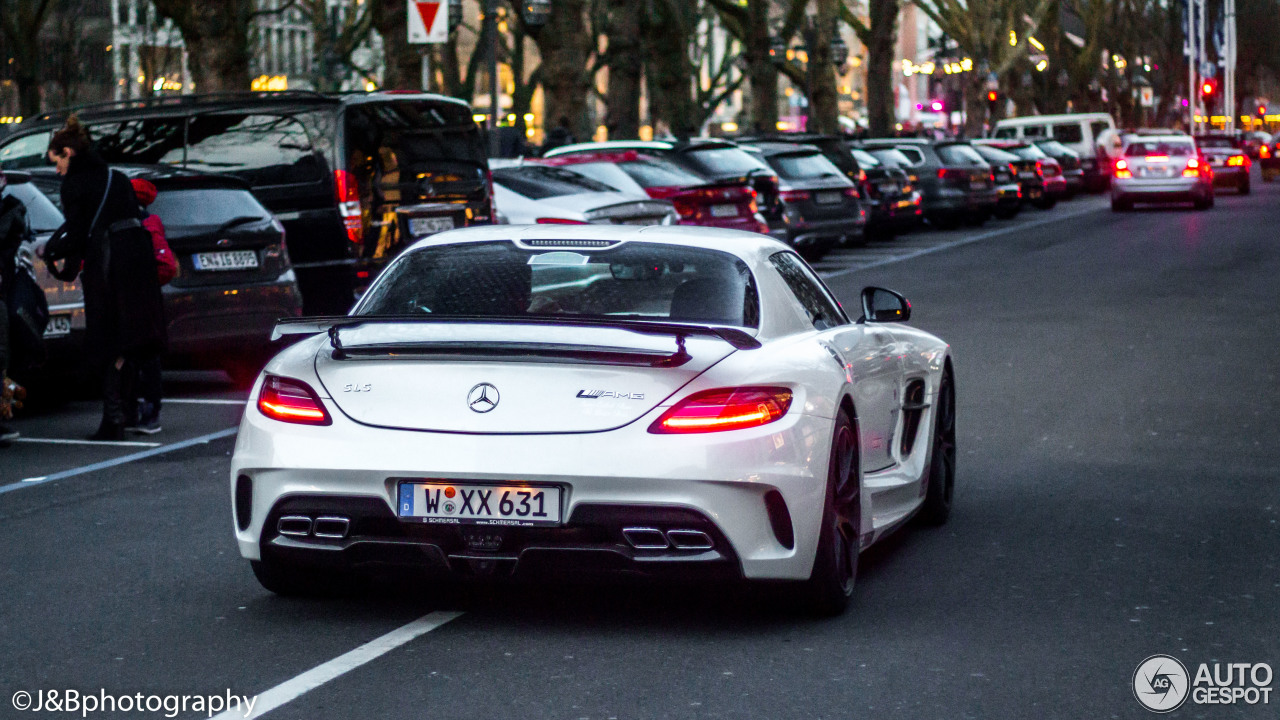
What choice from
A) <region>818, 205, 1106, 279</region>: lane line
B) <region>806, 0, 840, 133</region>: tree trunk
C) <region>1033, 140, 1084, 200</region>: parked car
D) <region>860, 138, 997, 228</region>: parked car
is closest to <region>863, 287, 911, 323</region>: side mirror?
<region>818, 205, 1106, 279</region>: lane line

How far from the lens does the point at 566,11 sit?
38250 mm

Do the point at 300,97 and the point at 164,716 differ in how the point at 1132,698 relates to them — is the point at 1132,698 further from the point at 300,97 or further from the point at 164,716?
the point at 300,97

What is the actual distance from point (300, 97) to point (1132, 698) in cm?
1113

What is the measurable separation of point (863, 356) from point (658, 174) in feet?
53.7

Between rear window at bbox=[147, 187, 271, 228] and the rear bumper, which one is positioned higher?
rear window at bbox=[147, 187, 271, 228]

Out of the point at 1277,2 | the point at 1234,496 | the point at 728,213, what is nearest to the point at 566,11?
the point at 728,213

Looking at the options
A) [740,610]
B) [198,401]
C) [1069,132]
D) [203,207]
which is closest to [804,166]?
[203,207]

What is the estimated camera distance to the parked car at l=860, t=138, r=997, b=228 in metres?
35.8

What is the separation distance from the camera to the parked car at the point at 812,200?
26.3 m

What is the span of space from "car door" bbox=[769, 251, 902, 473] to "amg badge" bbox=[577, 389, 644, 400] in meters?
0.97

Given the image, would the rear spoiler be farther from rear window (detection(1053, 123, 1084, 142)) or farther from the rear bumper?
rear window (detection(1053, 123, 1084, 142))

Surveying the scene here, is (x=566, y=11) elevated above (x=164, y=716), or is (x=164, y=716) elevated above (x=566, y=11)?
(x=566, y=11)

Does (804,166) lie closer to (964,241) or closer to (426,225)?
(964,241)

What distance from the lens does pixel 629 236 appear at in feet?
23.2
